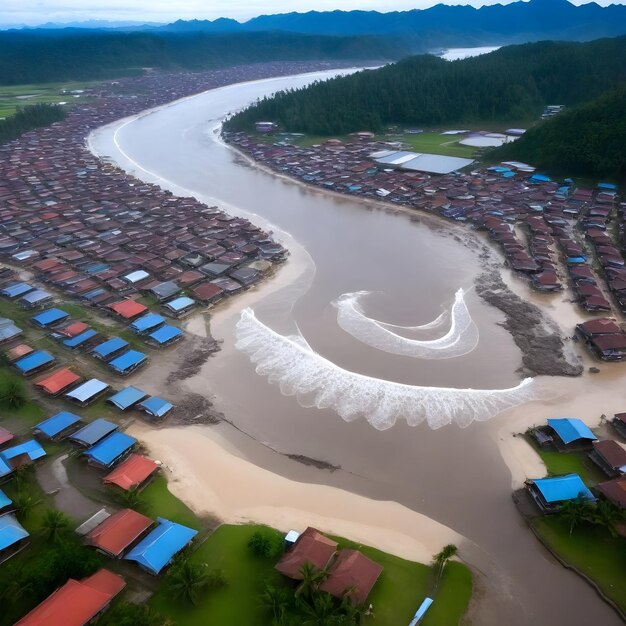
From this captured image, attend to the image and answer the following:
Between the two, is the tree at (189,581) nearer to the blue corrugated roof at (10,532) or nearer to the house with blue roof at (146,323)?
the blue corrugated roof at (10,532)

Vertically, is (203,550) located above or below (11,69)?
below

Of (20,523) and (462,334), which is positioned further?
(462,334)

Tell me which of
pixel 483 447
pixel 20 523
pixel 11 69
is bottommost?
pixel 483 447

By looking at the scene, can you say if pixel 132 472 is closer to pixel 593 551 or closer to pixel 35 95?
pixel 593 551

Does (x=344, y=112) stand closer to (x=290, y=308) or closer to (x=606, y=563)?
(x=290, y=308)

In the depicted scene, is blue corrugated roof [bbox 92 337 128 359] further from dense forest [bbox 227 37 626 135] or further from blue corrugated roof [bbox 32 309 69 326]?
dense forest [bbox 227 37 626 135]

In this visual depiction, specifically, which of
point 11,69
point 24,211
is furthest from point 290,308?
point 11,69

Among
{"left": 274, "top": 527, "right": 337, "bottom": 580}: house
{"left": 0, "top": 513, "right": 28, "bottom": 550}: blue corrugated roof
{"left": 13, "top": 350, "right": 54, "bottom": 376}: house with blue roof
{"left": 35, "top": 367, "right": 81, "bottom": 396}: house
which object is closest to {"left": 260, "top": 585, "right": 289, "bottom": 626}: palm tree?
{"left": 274, "top": 527, "right": 337, "bottom": 580}: house
